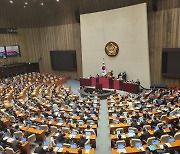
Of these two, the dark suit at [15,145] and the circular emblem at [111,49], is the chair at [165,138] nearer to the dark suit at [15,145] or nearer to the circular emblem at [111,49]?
the dark suit at [15,145]

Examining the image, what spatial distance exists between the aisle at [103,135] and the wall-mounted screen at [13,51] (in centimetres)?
2125

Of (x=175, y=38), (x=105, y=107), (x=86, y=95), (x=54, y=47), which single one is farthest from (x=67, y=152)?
(x=54, y=47)

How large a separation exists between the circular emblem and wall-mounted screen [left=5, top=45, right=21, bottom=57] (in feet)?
51.0

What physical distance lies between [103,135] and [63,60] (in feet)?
66.0

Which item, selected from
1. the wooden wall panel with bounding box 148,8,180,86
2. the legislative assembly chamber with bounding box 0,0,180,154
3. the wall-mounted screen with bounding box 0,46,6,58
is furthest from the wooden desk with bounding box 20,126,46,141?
the wall-mounted screen with bounding box 0,46,6,58

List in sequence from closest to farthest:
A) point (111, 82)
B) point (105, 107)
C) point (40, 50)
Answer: point (105, 107)
point (111, 82)
point (40, 50)

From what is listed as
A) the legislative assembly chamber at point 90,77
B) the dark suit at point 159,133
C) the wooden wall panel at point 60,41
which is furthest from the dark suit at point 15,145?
the wooden wall panel at point 60,41

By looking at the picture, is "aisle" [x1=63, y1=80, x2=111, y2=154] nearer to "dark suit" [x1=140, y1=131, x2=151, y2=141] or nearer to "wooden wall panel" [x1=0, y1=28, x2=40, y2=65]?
"dark suit" [x1=140, y1=131, x2=151, y2=141]

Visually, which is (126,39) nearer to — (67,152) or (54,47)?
(54,47)

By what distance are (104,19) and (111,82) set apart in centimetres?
815

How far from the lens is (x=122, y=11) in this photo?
23703mm

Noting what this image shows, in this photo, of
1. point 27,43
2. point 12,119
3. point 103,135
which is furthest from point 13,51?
point 103,135

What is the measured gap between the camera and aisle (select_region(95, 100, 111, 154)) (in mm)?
10773

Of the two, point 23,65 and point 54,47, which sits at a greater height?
point 54,47
